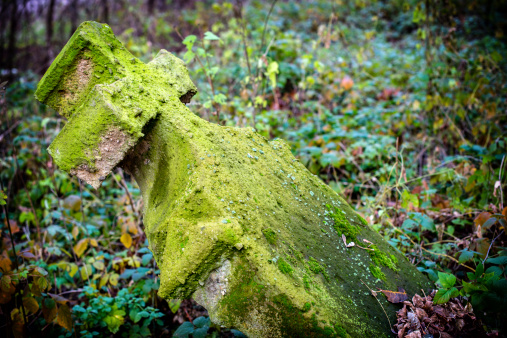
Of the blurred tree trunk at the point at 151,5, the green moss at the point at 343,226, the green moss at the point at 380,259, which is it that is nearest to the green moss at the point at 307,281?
the green moss at the point at 343,226

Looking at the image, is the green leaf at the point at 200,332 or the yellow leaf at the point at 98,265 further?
the yellow leaf at the point at 98,265

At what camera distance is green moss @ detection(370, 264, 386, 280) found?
176cm

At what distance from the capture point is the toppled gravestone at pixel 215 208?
130 centimetres

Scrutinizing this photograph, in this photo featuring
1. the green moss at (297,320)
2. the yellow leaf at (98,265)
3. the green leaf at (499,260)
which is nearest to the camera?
the green moss at (297,320)

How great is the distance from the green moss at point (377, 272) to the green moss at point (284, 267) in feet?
2.11

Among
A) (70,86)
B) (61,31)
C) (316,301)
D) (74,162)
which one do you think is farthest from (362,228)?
(61,31)

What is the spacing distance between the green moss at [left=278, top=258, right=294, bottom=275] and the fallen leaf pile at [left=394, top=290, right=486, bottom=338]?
70cm

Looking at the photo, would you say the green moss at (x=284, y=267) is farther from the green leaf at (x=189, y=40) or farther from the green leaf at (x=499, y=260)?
the green leaf at (x=189, y=40)

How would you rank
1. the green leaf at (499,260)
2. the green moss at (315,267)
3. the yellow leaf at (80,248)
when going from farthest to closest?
the yellow leaf at (80,248) → the green leaf at (499,260) → the green moss at (315,267)

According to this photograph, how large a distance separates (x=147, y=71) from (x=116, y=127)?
52 centimetres

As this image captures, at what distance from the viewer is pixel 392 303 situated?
170cm

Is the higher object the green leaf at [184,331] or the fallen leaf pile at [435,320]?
the fallen leaf pile at [435,320]

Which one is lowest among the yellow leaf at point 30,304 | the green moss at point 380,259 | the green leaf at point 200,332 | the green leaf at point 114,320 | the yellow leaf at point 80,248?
the green leaf at point 114,320

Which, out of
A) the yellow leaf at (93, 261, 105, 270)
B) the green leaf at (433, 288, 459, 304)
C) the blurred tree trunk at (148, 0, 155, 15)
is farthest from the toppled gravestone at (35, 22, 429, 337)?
the blurred tree trunk at (148, 0, 155, 15)
